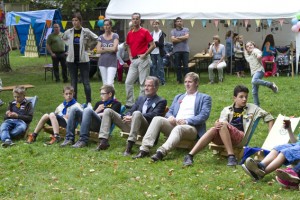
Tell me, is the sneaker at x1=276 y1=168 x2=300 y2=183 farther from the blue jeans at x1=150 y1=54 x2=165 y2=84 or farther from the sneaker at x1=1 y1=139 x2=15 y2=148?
the blue jeans at x1=150 y1=54 x2=165 y2=84

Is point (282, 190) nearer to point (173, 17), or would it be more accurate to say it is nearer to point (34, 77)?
point (173, 17)

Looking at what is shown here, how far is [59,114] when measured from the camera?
8.93 meters

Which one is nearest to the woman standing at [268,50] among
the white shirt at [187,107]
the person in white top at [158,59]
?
the person in white top at [158,59]

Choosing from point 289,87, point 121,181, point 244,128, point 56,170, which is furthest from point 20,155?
point 289,87

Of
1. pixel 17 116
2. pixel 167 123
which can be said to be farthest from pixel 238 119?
pixel 17 116

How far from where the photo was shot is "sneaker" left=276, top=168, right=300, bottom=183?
5.82 meters

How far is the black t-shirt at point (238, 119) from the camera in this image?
7.24 metres

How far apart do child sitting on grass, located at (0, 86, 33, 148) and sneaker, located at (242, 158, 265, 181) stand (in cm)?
398

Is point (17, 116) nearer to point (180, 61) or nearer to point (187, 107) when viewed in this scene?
point (187, 107)

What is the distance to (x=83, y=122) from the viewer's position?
8.28 metres

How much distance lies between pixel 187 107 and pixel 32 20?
19405mm

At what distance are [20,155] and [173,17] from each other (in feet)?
32.0

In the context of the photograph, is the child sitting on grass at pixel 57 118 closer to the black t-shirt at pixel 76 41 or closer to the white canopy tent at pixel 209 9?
the black t-shirt at pixel 76 41

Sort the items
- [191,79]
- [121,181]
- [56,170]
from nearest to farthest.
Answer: [121,181] < [56,170] < [191,79]
